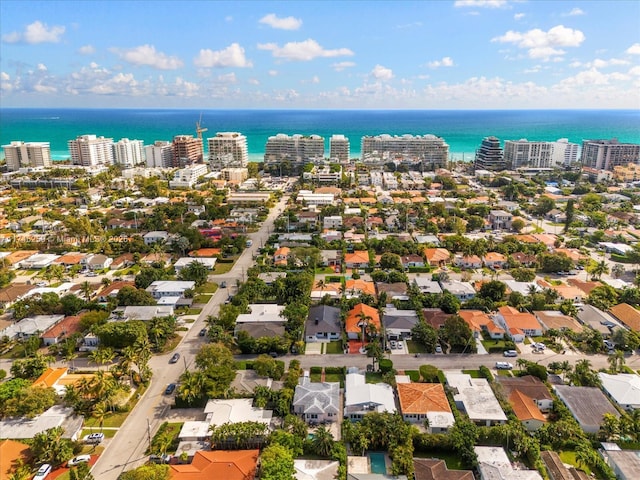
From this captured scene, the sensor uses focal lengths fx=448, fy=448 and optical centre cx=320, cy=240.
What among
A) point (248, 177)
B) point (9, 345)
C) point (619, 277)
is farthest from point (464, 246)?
point (248, 177)

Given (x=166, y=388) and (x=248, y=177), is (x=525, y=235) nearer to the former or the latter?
(x=166, y=388)

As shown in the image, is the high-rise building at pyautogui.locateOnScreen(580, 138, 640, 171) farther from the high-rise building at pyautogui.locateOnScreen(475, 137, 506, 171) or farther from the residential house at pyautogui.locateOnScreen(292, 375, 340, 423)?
the residential house at pyautogui.locateOnScreen(292, 375, 340, 423)

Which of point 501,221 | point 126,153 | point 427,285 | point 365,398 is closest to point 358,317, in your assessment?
point 365,398

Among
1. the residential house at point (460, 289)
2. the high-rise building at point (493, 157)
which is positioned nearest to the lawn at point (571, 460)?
the residential house at point (460, 289)

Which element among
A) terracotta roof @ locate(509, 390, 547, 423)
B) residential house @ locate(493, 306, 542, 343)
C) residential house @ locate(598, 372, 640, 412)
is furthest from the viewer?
residential house @ locate(493, 306, 542, 343)

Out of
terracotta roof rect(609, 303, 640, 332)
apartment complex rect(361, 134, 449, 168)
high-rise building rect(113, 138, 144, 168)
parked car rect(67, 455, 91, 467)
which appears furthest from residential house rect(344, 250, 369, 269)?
high-rise building rect(113, 138, 144, 168)

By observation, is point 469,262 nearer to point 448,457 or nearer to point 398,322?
point 398,322

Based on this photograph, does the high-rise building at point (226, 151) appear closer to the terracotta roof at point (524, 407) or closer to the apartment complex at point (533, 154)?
the apartment complex at point (533, 154)
